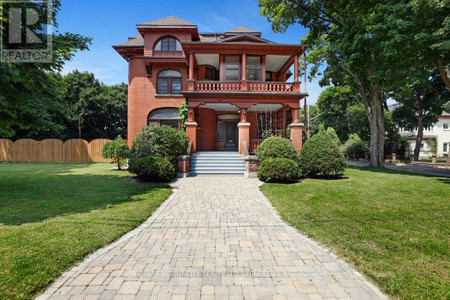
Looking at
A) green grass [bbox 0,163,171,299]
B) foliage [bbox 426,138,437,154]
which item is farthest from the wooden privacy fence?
foliage [bbox 426,138,437,154]

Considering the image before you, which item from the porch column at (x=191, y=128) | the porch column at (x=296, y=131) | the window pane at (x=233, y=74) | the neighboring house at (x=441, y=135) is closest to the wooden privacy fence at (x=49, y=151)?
the porch column at (x=191, y=128)

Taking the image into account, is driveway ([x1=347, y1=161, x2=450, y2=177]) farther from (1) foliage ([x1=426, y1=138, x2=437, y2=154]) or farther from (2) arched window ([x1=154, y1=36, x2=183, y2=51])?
(1) foliage ([x1=426, y1=138, x2=437, y2=154])

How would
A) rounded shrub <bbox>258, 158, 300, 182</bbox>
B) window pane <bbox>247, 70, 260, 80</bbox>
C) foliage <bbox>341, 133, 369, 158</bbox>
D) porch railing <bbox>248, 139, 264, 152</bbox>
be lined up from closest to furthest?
1. rounded shrub <bbox>258, 158, 300, 182</bbox>
2. porch railing <bbox>248, 139, 264, 152</bbox>
3. window pane <bbox>247, 70, 260, 80</bbox>
4. foliage <bbox>341, 133, 369, 158</bbox>

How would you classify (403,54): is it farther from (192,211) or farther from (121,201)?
(121,201)

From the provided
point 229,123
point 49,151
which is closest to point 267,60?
point 229,123

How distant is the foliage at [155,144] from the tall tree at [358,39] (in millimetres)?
11817

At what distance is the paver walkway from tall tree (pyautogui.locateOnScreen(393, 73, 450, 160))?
78.5ft

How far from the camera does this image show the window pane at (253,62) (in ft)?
52.7

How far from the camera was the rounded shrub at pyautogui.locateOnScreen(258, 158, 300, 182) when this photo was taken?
9953 millimetres

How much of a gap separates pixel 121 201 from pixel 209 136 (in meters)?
12.0

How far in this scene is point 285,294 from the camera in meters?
2.73

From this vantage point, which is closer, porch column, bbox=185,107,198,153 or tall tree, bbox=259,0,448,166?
tall tree, bbox=259,0,448,166

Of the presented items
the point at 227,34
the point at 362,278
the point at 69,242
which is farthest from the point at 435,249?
the point at 227,34

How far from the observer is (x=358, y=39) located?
12328mm
